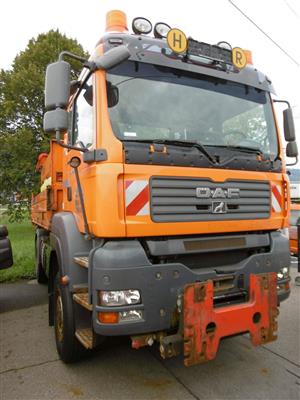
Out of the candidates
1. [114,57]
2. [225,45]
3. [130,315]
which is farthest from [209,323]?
[225,45]

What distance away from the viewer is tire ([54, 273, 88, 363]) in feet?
10.8

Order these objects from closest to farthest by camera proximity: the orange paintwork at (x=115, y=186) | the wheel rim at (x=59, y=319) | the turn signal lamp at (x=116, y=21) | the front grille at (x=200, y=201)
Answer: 1. the orange paintwork at (x=115, y=186)
2. the front grille at (x=200, y=201)
3. the turn signal lamp at (x=116, y=21)
4. the wheel rim at (x=59, y=319)

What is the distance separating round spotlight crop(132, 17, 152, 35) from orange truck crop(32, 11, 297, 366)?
0.01 m

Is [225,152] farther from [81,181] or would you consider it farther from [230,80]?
[81,181]

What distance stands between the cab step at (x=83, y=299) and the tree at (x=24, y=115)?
1329cm

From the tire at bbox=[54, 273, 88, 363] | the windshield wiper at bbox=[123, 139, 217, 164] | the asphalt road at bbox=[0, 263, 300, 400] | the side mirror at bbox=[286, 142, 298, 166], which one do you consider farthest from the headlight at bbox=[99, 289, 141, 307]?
the side mirror at bbox=[286, 142, 298, 166]

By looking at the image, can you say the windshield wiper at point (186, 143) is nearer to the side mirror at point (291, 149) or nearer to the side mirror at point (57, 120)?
the side mirror at point (57, 120)

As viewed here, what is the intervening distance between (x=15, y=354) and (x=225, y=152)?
3183mm

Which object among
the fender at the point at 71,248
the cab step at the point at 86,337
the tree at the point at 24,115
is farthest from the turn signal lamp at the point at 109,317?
the tree at the point at 24,115

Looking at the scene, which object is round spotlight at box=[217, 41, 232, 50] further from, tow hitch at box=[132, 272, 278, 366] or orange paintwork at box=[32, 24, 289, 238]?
tow hitch at box=[132, 272, 278, 366]

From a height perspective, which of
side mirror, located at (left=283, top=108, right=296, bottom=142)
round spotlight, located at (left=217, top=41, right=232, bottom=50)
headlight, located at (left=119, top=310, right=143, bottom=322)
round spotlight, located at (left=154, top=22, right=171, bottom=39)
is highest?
round spotlight, located at (left=154, top=22, right=171, bottom=39)

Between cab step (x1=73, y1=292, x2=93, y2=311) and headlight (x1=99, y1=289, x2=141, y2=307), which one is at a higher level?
headlight (x1=99, y1=289, x2=141, y2=307)

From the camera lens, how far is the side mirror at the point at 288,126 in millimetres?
4000

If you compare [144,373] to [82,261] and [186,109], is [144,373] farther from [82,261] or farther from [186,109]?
[186,109]
